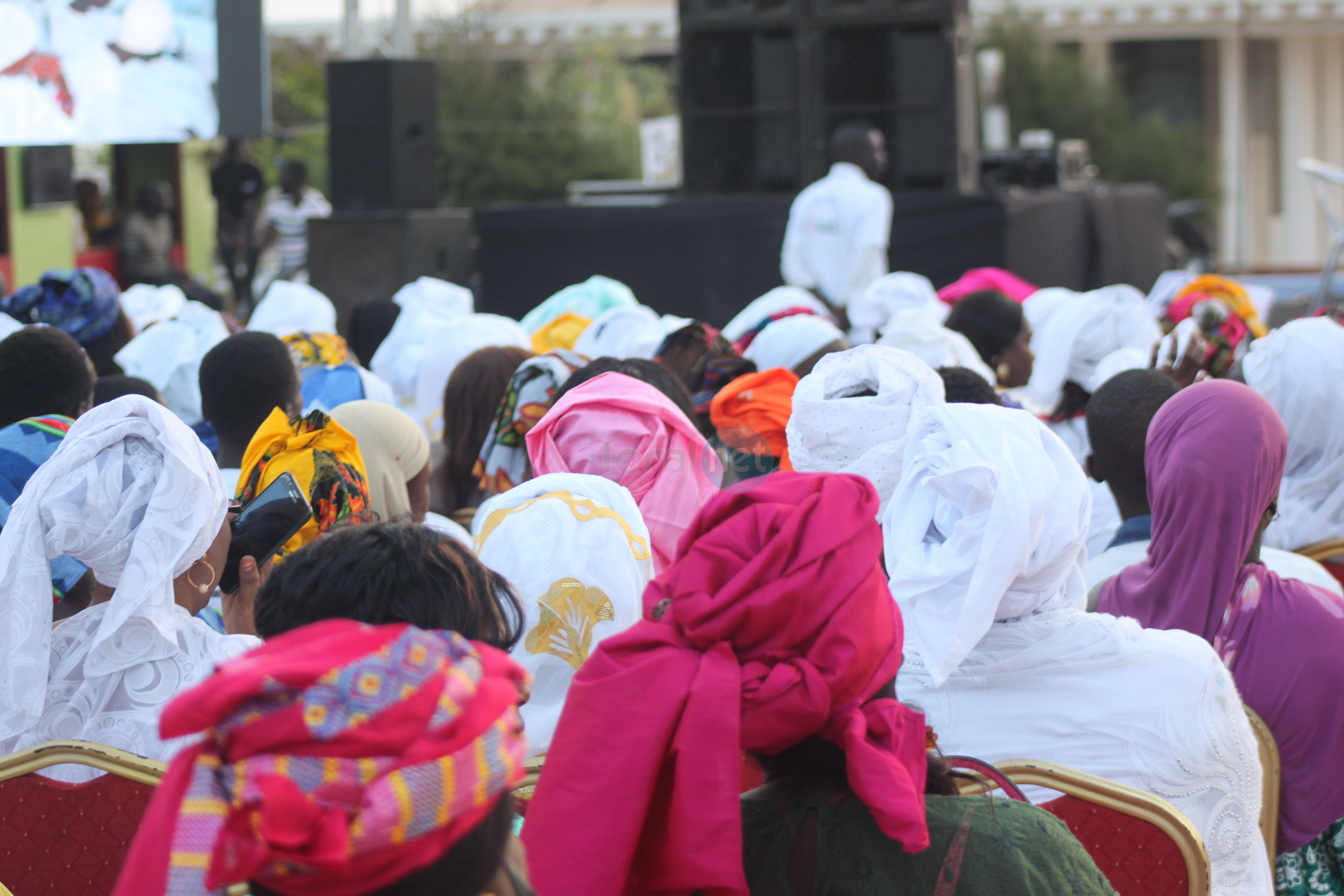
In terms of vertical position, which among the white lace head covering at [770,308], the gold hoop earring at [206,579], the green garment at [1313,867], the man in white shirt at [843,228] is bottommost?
the green garment at [1313,867]

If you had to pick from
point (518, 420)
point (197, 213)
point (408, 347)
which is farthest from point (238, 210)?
point (518, 420)

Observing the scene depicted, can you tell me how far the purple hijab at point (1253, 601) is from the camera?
2021 millimetres

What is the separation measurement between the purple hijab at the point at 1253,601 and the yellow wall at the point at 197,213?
13.8m

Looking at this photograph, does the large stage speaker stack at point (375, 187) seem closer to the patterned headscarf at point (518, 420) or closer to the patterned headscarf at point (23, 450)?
the patterned headscarf at point (518, 420)

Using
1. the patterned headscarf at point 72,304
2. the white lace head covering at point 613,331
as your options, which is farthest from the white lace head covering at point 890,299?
the patterned headscarf at point 72,304

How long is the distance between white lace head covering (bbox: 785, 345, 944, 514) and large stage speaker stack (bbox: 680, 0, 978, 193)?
6225 mm

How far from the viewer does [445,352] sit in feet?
14.0

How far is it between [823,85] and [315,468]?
22.0ft

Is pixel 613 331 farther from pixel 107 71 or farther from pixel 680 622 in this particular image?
pixel 107 71

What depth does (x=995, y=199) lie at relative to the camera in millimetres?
7867

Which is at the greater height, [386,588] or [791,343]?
[791,343]

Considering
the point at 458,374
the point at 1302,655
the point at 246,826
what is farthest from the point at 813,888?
the point at 458,374

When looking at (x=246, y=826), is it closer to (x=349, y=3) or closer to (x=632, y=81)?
(x=349, y=3)

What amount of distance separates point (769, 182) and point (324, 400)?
5594 mm
